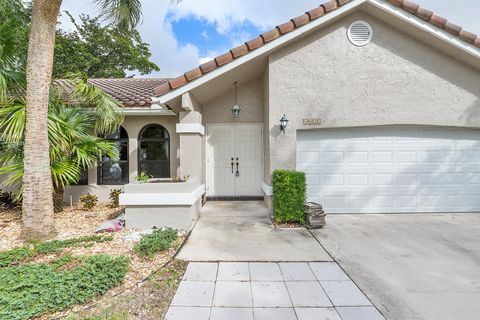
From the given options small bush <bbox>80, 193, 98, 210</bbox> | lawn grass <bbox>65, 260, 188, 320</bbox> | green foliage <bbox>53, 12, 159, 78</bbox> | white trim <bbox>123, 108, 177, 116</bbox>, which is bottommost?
lawn grass <bbox>65, 260, 188, 320</bbox>

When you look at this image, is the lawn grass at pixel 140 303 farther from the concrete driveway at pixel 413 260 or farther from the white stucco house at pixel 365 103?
the white stucco house at pixel 365 103

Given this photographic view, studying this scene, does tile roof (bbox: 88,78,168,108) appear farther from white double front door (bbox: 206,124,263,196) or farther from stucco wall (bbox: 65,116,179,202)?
white double front door (bbox: 206,124,263,196)

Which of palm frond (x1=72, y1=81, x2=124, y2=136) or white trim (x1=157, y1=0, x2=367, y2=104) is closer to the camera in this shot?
white trim (x1=157, y1=0, x2=367, y2=104)

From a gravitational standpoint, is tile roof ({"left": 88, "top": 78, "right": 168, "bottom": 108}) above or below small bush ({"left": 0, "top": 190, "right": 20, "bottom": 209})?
above

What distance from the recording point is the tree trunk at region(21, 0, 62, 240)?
199 inches

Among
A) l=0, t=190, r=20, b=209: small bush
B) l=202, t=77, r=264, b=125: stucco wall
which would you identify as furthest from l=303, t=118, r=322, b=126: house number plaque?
l=0, t=190, r=20, b=209: small bush

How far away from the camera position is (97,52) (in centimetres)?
2306

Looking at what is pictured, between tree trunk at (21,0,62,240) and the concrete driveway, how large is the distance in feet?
19.4

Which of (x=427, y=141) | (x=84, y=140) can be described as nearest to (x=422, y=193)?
(x=427, y=141)

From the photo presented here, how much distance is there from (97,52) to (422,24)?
82.6ft

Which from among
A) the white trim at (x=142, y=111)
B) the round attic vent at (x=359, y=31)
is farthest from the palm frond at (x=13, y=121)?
the round attic vent at (x=359, y=31)

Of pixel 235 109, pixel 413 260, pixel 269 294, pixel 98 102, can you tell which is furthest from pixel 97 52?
pixel 413 260

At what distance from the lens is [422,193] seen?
726 centimetres

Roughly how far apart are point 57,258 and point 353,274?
492cm
